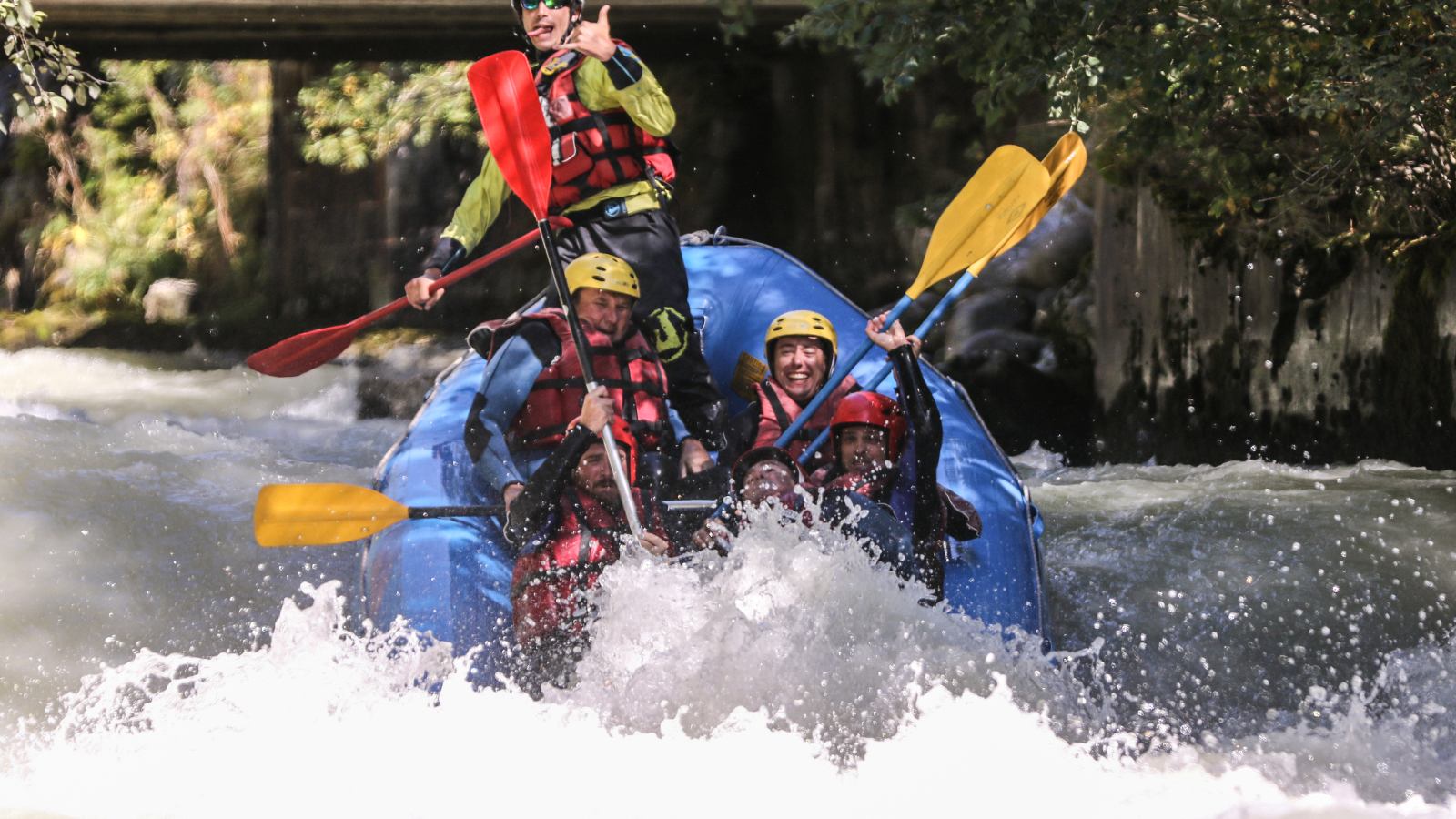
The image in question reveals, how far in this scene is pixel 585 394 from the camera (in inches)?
100

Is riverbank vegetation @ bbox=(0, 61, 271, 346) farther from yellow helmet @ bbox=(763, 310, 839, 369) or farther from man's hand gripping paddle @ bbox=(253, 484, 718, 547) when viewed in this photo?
yellow helmet @ bbox=(763, 310, 839, 369)

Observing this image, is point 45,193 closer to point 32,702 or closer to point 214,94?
Result: point 214,94

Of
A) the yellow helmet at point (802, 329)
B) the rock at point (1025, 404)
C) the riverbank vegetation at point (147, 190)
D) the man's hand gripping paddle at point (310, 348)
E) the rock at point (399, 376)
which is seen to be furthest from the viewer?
the riverbank vegetation at point (147, 190)

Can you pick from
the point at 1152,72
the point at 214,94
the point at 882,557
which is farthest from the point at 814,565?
the point at 214,94

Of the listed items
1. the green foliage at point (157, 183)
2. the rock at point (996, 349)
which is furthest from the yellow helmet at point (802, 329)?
the green foliage at point (157, 183)

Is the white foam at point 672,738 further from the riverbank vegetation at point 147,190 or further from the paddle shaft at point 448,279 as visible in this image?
the riverbank vegetation at point 147,190

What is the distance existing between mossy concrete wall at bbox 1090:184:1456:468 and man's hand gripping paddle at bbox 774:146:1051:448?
211cm

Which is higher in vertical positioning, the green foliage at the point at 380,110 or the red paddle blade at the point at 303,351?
the green foliage at the point at 380,110

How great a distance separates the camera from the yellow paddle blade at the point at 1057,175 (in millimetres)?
2797

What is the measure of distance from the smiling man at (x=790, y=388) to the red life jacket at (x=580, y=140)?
55 cm

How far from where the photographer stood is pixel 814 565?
2232 millimetres

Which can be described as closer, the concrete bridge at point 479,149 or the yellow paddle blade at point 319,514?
the yellow paddle blade at point 319,514

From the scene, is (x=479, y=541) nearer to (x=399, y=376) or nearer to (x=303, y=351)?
(x=303, y=351)

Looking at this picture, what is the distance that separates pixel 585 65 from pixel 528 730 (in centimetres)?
149
